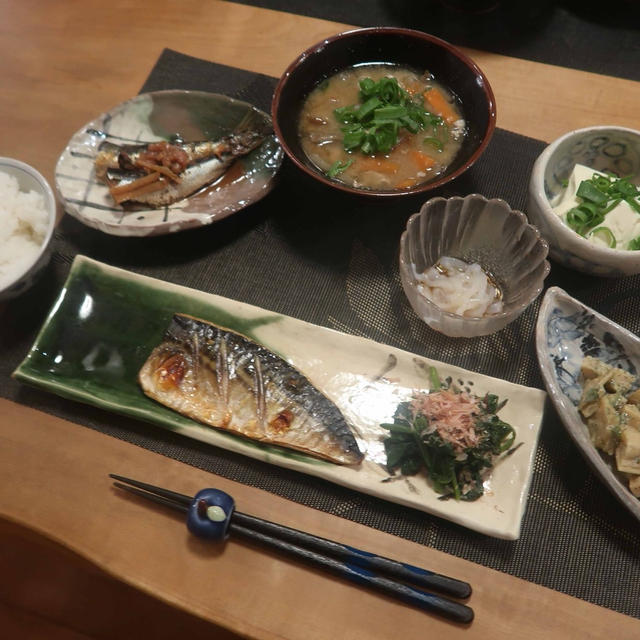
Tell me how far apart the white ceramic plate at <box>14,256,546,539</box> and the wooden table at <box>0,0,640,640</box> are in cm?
12

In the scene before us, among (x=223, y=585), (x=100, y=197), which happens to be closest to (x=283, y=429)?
(x=223, y=585)

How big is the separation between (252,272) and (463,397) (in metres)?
0.85

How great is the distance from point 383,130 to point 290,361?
0.89 metres

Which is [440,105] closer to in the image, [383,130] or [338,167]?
[383,130]

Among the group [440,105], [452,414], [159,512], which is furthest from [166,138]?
[452,414]

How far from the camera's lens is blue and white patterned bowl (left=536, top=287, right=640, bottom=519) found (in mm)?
1664

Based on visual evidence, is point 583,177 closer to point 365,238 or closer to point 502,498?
point 365,238

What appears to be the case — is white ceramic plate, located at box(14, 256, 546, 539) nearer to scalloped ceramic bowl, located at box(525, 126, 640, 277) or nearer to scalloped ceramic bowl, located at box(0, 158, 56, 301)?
scalloped ceramic bowl, located at box(0, 158, 56, 301)

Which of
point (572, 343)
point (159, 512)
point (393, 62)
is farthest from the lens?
point (393, 62)

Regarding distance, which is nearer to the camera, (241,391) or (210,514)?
(210,514)

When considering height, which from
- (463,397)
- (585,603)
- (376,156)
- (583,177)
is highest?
(583,177)

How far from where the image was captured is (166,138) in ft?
7.32

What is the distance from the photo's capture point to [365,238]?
204 centimetres

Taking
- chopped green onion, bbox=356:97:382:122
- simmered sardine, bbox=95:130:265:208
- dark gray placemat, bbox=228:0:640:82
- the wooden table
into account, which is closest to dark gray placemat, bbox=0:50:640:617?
the wooden table
